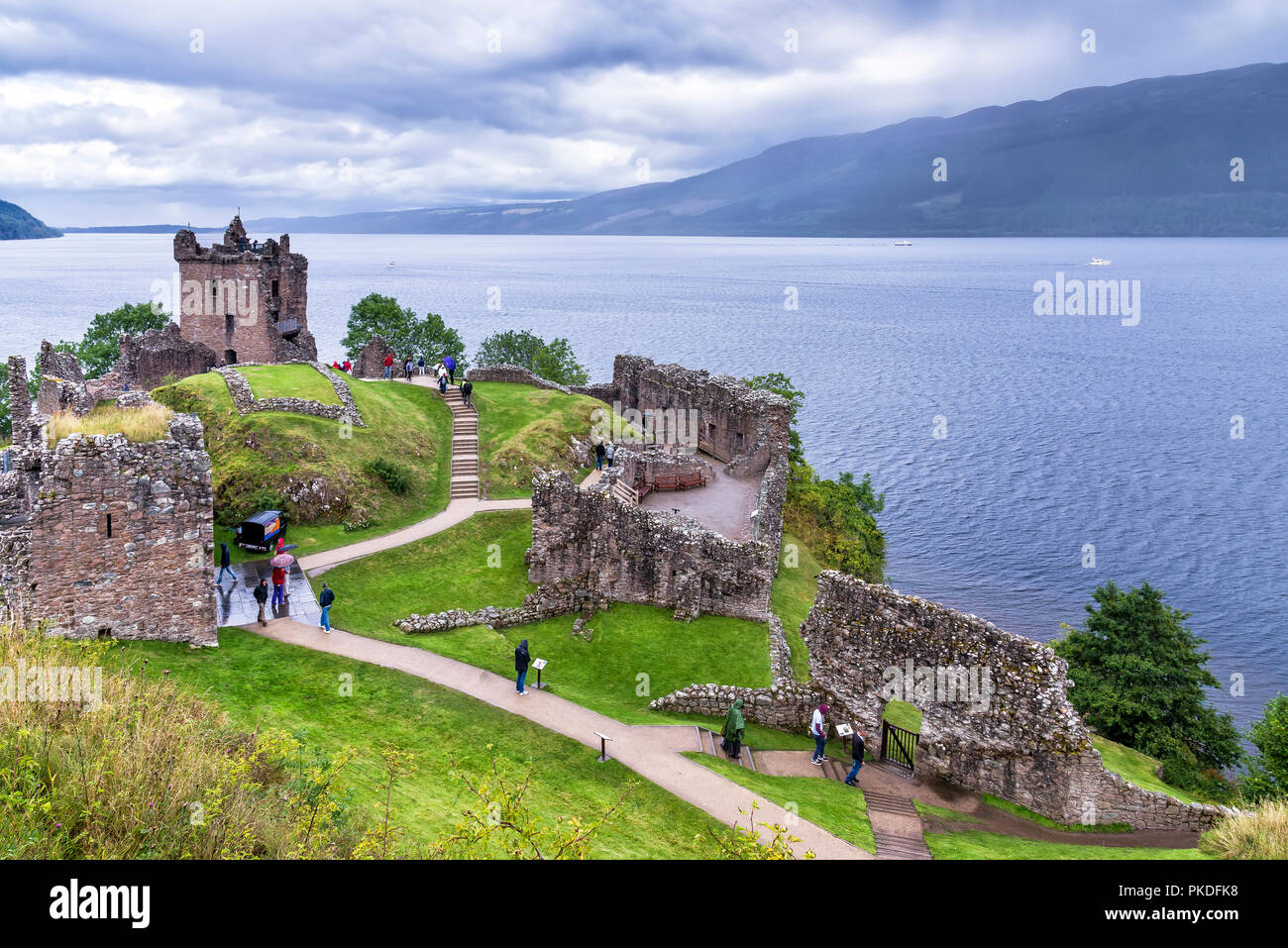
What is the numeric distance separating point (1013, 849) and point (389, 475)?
29617 mm

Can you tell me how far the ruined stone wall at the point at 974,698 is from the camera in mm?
17906

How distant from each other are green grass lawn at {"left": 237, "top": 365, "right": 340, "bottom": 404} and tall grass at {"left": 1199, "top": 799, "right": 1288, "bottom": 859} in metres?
38.5

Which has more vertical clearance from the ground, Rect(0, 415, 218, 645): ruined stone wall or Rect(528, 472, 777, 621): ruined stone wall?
Rect(0, 415, 218, 645): ruined stone wall

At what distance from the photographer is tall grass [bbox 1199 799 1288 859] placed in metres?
10.8

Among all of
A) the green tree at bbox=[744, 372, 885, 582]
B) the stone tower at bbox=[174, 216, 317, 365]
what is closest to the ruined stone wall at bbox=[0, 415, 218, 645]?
the green tree at bbox=[744, 372, 885, 582]

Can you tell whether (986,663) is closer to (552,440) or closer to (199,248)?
(552,440)

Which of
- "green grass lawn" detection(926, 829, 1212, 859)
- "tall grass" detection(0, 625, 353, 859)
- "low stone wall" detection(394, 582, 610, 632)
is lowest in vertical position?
"green grass lawn" detection(926, 829, 1212, 859)

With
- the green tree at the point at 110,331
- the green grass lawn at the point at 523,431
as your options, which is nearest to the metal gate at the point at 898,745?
the green grass lawn at the point at 523,431

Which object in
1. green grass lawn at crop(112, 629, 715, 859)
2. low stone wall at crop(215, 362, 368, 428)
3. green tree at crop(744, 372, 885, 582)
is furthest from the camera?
green tree at crop(744, 372, 885, 582)

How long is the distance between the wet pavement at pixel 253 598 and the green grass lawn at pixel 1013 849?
19018 mm

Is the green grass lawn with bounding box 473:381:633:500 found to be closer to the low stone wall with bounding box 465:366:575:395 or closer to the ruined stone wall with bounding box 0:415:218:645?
the low stone wall with bounding box 465:366:575:395

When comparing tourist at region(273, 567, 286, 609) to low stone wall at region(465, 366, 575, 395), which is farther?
low stone wall at region(465, 366, 575, 395)

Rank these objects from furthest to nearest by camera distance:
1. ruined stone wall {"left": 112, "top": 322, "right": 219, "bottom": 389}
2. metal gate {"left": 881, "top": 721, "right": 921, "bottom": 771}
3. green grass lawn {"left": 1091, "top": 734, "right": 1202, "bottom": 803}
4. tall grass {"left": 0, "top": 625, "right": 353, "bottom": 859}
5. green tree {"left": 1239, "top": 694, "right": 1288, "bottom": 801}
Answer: ruined stone wall {"left": 112, "top": 322, "right": 219, "bottom": 389}, green tree {"left": 1239, "top": 694, "right": 1288, "bottom": 801}, green grass lawn {"left": 1091, "top": 734, "right": 1202, "bottom": 803}, metal gate {"left": 881, "top": 721, "right": 921, "bottom": 771}, tall grass {"left": 0, "top": 625, "right": 353, "bottom": 859}

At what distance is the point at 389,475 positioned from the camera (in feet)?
123
